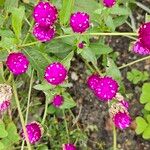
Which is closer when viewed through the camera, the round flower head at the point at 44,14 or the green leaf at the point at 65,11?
the round flower head at the point at 44,14

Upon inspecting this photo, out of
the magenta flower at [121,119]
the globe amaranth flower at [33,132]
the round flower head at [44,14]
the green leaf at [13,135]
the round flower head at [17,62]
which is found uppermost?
the round flower head at [44,14]

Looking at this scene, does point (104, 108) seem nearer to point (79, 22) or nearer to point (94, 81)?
point (94, 81)

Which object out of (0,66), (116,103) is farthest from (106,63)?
(0,66)

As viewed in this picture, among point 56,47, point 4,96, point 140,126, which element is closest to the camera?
point 4,96

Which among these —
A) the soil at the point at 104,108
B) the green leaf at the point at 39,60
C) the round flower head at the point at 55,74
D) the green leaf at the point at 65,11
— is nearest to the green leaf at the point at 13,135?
the green leaf at the point at 39,60

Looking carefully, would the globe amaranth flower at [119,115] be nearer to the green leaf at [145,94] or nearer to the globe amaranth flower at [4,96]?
the globe amaranth flower at [4,96]

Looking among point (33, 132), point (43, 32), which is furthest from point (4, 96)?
point (43, 32)

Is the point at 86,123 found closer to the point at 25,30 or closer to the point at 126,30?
the point at 126,30

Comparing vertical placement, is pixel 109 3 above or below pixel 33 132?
above
